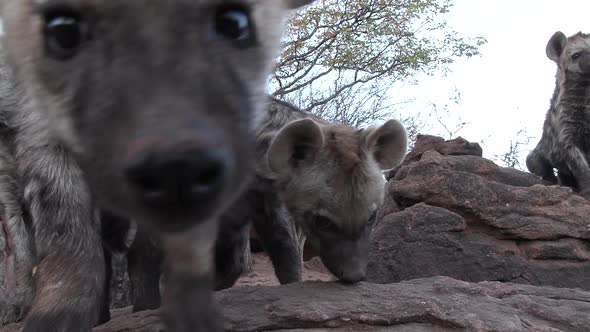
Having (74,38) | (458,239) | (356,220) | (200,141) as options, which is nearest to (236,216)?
(356,220)

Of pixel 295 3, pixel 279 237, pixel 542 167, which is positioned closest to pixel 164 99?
pixel 295 3

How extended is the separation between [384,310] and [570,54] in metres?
7.38

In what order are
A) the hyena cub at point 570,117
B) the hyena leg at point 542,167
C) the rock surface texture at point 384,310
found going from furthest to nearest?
the hyena leg at point 542,167, the hyena cub at point 570,117, the rock surface texture at point 384,310

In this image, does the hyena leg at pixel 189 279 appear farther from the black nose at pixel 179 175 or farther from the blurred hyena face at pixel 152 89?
the black nose at pixel 179 175

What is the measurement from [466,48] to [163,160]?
581 inches

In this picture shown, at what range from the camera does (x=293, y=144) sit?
12.9ft

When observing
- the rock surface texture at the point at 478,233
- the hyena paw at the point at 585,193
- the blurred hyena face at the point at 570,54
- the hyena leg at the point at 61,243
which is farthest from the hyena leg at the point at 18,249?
the blurred hyena face at the point at 570,54

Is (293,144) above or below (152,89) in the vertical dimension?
above

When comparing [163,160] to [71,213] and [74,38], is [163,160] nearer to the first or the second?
[74,38]

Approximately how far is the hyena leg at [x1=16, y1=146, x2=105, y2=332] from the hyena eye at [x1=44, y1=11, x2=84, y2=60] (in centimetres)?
101

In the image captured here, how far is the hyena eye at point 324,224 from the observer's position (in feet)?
12.1

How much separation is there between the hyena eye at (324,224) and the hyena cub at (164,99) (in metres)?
1.45

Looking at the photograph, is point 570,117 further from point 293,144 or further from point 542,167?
point 293,144

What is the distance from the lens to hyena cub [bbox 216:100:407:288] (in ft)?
12.0
